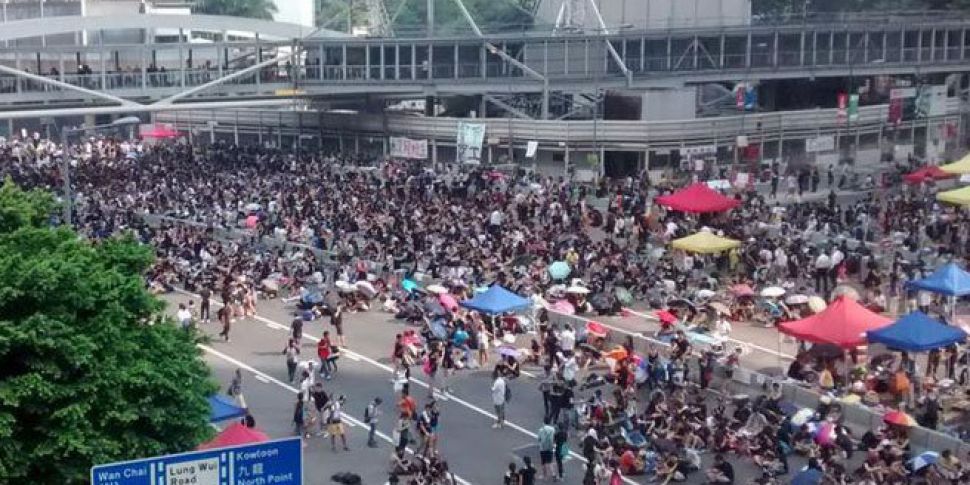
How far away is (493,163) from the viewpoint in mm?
57750

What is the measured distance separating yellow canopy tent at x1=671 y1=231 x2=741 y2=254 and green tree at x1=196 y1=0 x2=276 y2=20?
91234mm

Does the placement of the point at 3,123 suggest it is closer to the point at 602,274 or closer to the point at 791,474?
the point at 602,274

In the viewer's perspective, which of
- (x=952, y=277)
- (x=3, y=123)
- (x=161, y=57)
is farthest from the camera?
(x=3, y=123)

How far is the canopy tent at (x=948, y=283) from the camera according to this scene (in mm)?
30000

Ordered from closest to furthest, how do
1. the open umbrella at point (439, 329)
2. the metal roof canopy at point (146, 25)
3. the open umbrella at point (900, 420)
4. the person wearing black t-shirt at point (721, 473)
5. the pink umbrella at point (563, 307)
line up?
the person wearing black t-shirt at point (721, 473) → the open umbrella at point (900, 420) → the open umbrella at point (439, 329) → the pink umbrella at point (563, 307) → the metal roof canopy at point (146, 25)

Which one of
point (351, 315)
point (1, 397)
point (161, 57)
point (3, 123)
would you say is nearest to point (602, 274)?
point (351, 315)

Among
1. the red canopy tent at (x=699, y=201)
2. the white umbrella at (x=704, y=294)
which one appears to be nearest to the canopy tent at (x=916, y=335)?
the white umbrella at (x=704, y=294)

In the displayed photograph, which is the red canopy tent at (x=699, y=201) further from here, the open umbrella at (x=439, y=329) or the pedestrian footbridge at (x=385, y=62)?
the pedestrian footbridge at (x=385, y=62)

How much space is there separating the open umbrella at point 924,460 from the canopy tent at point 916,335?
3775mm

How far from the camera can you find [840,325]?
26578 millimetres

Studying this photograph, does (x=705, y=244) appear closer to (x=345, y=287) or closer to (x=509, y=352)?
(x=345, y=287)

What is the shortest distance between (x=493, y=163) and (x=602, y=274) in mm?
22352

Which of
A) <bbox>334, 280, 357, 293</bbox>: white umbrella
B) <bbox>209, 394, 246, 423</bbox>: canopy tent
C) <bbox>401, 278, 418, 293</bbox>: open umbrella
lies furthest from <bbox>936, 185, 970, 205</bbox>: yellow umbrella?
<bbox>209, 394, 246, 423</bbox>: canopy tent

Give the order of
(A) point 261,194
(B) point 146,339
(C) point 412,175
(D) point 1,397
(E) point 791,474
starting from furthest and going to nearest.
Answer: (C) point 412,175
(A) point 261,194
(E) point 791,474
(B) point 146,339
(D) point 1,397
